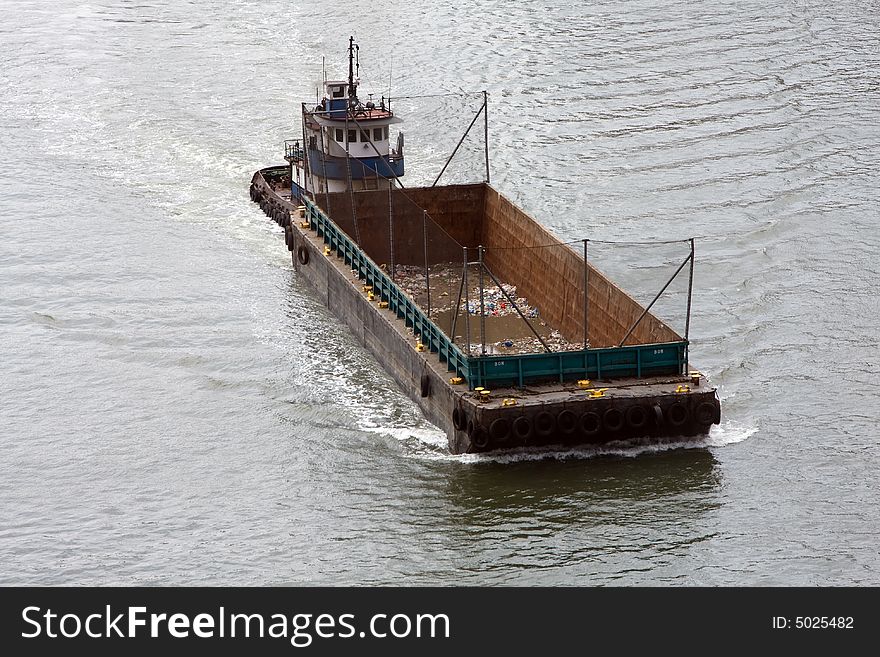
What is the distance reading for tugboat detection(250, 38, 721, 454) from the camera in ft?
87.6

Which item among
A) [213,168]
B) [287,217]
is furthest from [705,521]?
[213,168]

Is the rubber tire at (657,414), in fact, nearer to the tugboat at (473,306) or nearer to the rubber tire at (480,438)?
the tugboat at (473,306)

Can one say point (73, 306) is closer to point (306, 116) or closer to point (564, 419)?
point (306, 116)

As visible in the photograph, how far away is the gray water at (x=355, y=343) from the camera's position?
982 inches

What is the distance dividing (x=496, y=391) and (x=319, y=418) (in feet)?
14.8

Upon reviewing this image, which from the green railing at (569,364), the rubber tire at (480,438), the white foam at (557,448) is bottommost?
the white foam at (557,448)

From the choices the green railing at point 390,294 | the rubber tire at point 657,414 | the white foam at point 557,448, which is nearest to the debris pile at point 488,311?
the green railing at point 390,294

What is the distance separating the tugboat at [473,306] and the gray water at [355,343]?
2.35ft

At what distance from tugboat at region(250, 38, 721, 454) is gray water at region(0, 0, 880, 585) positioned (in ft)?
2.35

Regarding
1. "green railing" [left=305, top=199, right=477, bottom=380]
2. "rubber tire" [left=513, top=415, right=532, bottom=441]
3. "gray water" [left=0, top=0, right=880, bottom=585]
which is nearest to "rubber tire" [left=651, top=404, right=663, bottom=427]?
"gray water" [left=0, top=0, right=880, bottom=585]

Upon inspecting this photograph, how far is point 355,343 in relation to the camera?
113ft

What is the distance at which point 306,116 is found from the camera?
40.7 meters

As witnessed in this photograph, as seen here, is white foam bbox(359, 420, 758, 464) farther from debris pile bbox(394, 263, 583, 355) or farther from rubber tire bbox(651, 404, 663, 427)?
debris pile bbox(394, 263, 583, 355)

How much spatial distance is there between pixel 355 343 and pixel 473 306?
2.80 meters
